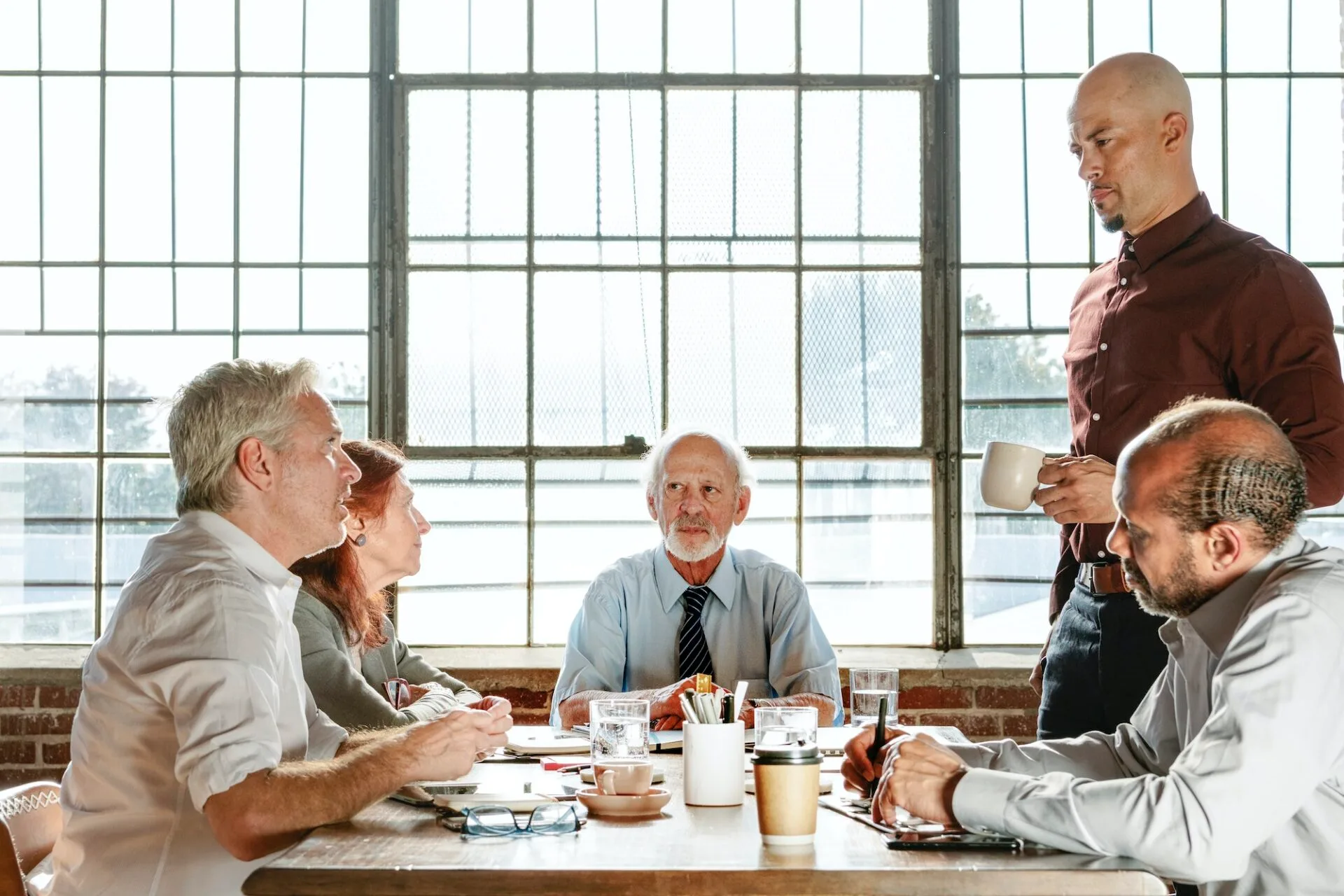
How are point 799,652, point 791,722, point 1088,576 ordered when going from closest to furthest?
point 791,722
point 1088,576
point 799,652

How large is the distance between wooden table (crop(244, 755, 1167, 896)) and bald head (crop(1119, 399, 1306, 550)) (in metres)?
0.41

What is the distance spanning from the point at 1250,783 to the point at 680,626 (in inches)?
72.4

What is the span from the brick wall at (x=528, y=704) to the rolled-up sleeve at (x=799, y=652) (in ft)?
2.88

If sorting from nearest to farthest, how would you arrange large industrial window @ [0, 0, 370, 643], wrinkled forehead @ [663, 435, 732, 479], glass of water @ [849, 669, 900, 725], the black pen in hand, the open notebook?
1. the black pen in hand
2. glass of water @ [849, 669, 900, 725]
3. the open notebook
4. wrinkled forehead @ [663, 435, 732, 479]
5. large industrial window @ [0, 0, 370, 643]

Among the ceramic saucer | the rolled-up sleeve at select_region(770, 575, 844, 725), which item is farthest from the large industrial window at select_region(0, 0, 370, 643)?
the ceramic saucer

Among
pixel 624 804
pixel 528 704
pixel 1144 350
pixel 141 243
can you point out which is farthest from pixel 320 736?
pixel 141 243

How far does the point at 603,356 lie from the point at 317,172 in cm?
104

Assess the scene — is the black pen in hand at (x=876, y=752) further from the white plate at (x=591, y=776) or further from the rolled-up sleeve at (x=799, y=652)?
the rolled-up sleeve at (x=799, y=652)

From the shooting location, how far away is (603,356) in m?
4.23

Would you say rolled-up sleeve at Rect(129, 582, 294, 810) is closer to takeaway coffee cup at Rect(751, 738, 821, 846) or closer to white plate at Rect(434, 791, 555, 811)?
white plate at Rect(434, 791, 555, 811)

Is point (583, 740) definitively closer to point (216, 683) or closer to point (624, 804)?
point (624, 804)

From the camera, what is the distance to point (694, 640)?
314 cm

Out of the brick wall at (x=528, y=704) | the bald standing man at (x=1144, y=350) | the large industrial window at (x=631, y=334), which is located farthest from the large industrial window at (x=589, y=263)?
the bald standing man at (x=1144, y=350)

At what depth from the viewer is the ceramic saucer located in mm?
1711
